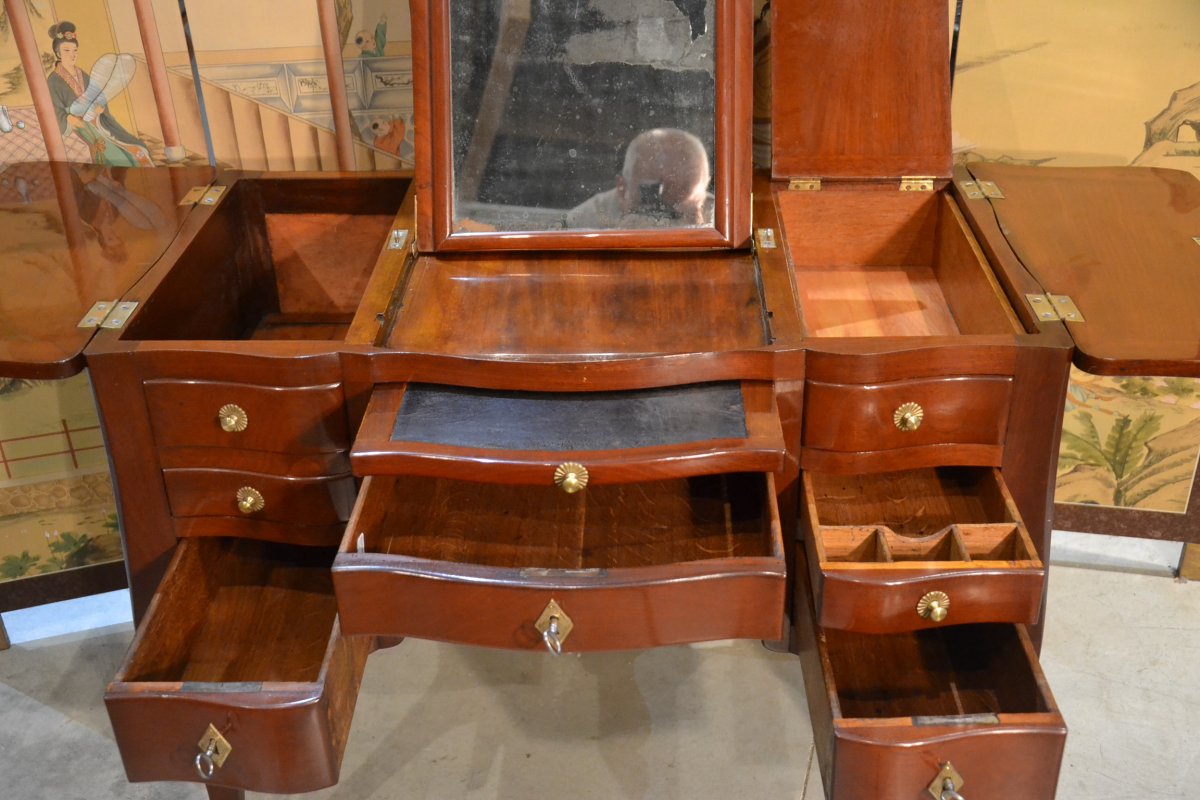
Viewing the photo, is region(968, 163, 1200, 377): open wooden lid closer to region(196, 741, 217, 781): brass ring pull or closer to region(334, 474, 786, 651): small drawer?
region(334, 474, 786, 651): small drawer

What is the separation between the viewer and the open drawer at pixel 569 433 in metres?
1.47

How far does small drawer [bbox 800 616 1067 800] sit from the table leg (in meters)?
0.84

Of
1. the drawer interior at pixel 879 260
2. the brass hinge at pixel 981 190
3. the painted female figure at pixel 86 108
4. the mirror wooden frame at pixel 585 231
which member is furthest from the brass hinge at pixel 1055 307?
the painted female figure at pixel 86 108

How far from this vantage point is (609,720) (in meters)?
2.11

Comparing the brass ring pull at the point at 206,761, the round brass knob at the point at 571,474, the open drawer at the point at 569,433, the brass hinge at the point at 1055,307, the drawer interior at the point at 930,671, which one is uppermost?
the brass hinge at the point at 1055,307

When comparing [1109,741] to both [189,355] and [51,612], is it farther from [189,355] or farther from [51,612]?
[51,612]

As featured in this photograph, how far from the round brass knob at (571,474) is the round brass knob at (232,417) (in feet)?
1.68

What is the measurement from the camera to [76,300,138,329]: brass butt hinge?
1712 mm

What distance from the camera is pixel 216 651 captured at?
6.14 ft

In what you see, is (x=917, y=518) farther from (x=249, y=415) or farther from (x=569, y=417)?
(x=249, y=415)

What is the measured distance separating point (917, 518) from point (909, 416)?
26 cm

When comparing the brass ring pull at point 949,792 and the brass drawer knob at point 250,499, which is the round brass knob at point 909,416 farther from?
the brass drawer knob at point 250,499

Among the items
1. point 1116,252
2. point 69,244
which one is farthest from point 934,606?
point 69,244

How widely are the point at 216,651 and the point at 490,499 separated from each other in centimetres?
50
